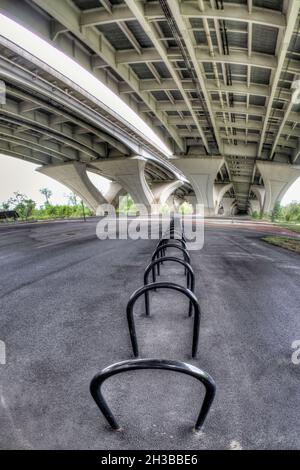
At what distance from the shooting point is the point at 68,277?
684 cm

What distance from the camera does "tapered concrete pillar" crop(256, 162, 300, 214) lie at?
41.8 m

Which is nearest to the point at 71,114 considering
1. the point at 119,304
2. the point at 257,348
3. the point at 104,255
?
the point at 104,255

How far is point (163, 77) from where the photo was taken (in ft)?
70.8

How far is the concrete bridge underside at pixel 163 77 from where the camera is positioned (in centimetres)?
1300

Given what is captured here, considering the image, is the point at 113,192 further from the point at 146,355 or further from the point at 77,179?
the point at 146,355

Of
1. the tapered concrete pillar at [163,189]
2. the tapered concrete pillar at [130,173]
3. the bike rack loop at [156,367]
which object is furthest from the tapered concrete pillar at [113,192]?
the bike rack loop at [156,367]

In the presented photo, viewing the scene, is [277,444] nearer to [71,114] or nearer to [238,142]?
[71,114]

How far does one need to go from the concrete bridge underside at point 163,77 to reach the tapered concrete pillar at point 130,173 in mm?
251

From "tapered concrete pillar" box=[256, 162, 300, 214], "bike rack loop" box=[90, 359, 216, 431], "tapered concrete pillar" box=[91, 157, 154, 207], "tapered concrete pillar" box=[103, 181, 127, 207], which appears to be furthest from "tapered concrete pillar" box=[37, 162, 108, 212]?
"bike rack loop" box=[90, 359, 216, 431]

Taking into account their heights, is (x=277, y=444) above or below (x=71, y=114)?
below

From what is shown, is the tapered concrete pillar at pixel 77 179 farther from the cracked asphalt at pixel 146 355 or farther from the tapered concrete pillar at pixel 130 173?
the cracked asphalt at pixel 146 355

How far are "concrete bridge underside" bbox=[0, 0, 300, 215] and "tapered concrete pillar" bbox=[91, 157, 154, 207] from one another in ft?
0.82

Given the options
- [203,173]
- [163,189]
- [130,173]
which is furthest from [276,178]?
[163,189]
